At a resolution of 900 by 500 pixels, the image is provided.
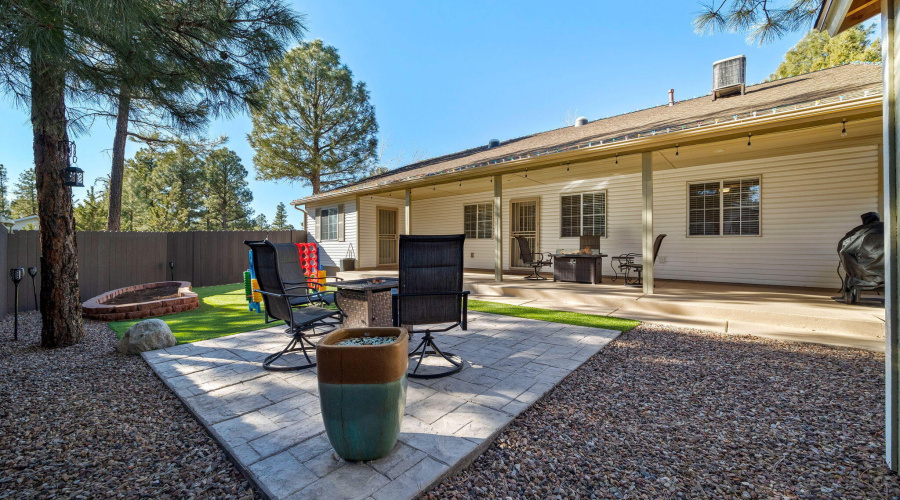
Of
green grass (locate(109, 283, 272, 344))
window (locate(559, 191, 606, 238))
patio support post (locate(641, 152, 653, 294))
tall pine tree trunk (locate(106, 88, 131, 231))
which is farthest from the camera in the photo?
tall pine tree trunk (locate(106, 88, 131, 231))

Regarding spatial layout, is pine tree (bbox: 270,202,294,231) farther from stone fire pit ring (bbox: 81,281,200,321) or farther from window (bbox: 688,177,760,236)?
window (bbox: 688,177,760,236)

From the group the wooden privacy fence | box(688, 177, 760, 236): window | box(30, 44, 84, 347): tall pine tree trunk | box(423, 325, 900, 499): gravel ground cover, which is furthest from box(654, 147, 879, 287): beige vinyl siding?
the wooden privacy fence

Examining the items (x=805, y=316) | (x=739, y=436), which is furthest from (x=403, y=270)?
(x=805, y=316)

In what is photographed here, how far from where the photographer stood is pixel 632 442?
194 centimetres

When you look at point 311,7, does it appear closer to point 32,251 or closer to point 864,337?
point 864,337

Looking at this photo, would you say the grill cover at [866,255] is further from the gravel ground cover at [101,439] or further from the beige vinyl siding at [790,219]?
the gravel ground cover at [101,439]

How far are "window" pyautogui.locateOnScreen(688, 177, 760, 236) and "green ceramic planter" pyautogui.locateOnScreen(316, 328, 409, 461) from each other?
26.1 ft

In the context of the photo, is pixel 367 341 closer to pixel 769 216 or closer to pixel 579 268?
pixel 579 268

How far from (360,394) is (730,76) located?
9.72 meters

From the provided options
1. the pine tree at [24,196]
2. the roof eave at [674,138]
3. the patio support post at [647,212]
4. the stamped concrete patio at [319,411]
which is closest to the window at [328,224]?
the roof eave at [674,138]

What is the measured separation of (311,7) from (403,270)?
246 centimetres

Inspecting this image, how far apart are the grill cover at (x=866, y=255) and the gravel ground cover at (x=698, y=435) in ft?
6.21

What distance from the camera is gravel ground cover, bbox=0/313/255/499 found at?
1.59 metres

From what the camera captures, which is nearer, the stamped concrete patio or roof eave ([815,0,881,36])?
the stamped concrete patio
